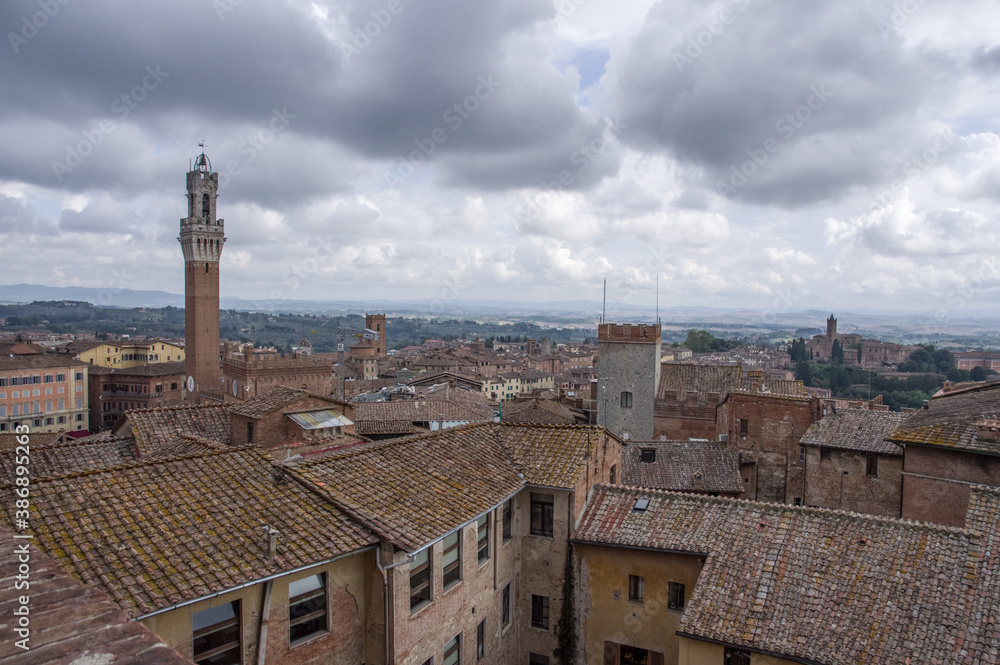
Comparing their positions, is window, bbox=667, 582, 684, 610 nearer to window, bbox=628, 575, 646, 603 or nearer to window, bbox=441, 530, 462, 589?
window, bbox=628, 575, 646, 603

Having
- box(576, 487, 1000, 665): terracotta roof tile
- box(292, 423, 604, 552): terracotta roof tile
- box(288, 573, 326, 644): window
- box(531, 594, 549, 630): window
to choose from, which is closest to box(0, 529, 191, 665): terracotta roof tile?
box(288, 573, 326, 644): window

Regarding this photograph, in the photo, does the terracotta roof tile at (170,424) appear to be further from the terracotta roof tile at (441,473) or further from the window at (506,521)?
the window at (506,521)

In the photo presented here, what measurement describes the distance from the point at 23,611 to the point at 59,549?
4.52 meters

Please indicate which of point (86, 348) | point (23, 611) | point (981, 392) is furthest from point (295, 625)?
point (86, 348)

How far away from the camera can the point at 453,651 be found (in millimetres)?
11453

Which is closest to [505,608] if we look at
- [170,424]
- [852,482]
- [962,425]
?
[170,424]

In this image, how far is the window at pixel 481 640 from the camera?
12266 millimetres

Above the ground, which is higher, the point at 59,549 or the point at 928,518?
the point at 59,549

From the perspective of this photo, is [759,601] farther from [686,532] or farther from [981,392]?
[981,392]

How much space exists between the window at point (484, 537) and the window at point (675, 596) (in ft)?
12.4

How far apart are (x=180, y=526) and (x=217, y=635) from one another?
58.7 inches

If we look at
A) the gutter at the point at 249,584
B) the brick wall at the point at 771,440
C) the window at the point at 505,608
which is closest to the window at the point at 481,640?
the window at the point at 505,608

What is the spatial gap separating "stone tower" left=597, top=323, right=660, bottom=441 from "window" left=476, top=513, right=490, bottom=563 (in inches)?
939

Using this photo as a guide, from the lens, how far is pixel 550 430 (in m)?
15.6
